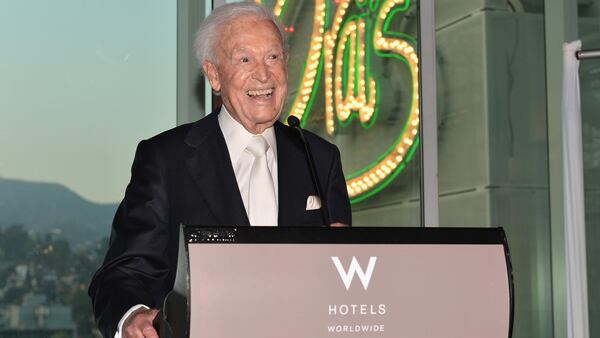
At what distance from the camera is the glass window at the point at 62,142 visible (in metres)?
3.85

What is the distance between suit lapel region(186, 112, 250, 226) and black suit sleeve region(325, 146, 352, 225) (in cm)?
23

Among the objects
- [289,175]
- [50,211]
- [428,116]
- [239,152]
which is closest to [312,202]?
[289,175]

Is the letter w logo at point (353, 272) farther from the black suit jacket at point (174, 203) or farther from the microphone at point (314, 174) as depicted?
the black suit jacket at point (174, 203)

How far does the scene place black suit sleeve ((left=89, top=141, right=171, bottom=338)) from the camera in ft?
5.52

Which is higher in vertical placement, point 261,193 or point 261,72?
point 261,72

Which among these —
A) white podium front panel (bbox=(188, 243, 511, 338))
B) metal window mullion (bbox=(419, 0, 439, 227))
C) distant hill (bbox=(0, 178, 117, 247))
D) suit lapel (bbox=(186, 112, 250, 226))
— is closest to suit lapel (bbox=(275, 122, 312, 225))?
suit lapel (bbox=(186, 112, 250, 226))

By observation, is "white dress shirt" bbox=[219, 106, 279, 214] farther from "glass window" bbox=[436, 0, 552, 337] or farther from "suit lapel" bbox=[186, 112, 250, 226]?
"glass window" bbox=[436, 0, 552, 337]

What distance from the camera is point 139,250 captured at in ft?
5.84

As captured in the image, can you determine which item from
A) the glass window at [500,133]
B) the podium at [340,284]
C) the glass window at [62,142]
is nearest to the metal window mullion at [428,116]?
the glass window at [500,133]

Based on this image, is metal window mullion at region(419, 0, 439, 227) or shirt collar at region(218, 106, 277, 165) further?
metal window mullion at region(419, 0, 439, 227)

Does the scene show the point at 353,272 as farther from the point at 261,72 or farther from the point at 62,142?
the point at 62,142

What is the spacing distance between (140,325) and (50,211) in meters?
2.49

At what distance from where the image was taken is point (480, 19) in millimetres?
4934

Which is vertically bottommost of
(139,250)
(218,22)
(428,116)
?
(139,250)
